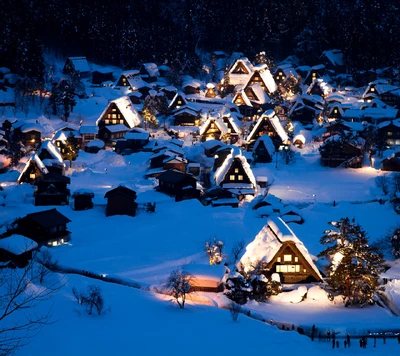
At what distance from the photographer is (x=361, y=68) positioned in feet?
202

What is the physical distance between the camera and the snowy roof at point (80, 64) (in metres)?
58.5

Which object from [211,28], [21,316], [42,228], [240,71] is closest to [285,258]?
[21,316]

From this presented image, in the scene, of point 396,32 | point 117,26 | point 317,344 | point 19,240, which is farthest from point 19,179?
point 396,32

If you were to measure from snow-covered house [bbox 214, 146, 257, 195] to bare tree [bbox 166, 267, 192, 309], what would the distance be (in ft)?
43.2

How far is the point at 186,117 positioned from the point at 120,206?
763 inches

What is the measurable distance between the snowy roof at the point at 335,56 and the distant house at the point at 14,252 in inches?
1942

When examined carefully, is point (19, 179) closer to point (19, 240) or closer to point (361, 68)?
point (19, 240)

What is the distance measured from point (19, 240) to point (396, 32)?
52.7 meters

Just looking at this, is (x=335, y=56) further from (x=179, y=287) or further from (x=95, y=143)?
(x=179, y=287)

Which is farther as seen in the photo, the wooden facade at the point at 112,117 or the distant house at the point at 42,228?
the wooden facade at the point at 112,117

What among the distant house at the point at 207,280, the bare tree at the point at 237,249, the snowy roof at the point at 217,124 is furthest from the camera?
the snowy roof at the point at 217,124

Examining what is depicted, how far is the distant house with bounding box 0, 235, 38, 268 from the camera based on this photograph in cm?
2123

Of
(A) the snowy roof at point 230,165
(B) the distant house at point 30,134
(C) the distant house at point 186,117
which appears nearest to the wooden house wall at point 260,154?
(A) the snowy roof at point 230,165

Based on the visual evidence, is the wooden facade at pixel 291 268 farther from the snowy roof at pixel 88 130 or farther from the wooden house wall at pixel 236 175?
the snowy roof at pixel 88 130
